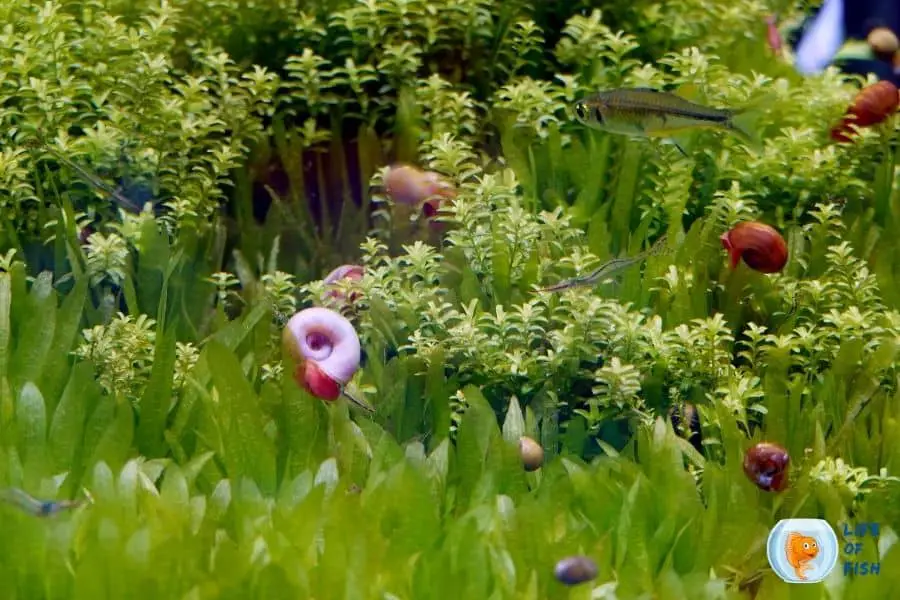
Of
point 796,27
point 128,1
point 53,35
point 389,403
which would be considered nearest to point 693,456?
point 389,403

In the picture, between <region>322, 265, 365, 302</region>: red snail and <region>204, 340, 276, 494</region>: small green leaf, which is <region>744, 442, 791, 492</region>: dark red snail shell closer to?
<region>204, 340, 276, 494</region>: small green leaf

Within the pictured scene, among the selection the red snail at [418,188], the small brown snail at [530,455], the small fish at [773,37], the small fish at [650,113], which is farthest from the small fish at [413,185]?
the small fish at [773,37]

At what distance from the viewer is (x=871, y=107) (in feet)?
14.0

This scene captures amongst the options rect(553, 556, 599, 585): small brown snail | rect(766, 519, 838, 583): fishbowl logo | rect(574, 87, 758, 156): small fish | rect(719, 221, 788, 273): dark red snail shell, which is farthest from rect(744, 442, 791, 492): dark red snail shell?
rect(574, 87, 758, 156): small fish

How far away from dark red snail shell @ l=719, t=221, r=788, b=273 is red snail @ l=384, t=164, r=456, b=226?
2.94 feet

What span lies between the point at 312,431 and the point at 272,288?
0.72 meters

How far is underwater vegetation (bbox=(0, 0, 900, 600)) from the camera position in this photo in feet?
8.32

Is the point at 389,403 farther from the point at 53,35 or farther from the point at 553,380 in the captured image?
the point at 53,35

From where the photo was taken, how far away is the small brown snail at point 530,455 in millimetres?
2924

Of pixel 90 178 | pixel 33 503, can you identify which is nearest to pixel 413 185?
pixel 90 178

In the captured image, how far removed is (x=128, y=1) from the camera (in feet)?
15.6

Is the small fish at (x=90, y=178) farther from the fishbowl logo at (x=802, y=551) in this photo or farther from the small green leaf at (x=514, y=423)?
the fishbowl logo at (x=802, y=551)

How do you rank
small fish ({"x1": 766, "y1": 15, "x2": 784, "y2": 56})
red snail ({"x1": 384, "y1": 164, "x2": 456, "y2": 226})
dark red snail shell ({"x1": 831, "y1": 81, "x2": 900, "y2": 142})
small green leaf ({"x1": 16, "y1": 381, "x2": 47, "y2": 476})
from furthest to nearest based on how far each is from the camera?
small fish ({"x1": 766, "y1": 15, "x2": 784, "y2": 56}), dark red snail shell ({"x1": 831, "y1": 81, "x2": 900, "y2": 142}), red snail ({"x1": 384, "y1": 164, "x2": 456, "y2": 226}), small green leaf ({"x1": 16, "y1": 381, "x2": 47, "y2": 476})

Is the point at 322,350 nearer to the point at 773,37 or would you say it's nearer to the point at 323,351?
the point at 323,351
